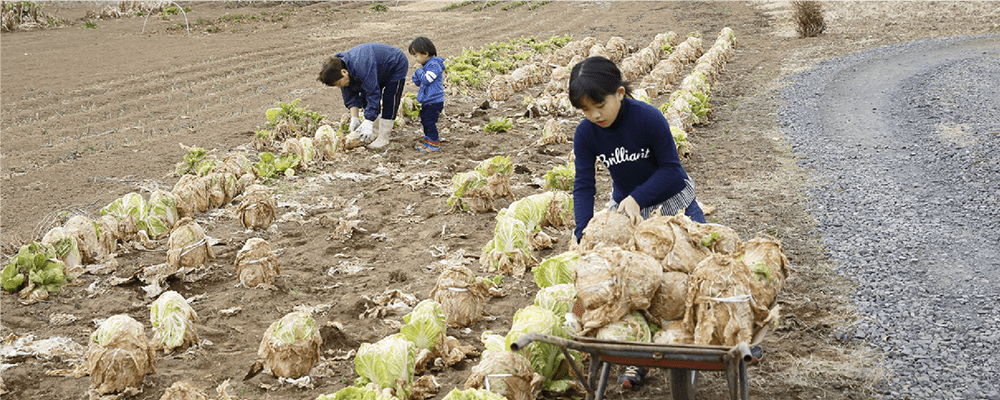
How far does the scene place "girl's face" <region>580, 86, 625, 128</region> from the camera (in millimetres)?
3404

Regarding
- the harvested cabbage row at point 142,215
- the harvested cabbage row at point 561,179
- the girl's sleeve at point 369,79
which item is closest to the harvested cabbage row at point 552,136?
the girl's sleeve at point 369,79

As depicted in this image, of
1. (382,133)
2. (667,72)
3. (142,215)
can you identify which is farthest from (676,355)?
(667,72)

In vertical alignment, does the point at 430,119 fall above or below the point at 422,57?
below

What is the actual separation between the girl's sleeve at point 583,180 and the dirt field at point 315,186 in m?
0.96

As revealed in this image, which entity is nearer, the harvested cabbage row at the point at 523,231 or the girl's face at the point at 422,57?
the harvested cabbage row at the point at 523,231

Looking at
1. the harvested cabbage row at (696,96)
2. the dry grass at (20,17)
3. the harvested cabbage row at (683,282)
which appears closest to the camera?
the harvested cabbage row at (683,282)

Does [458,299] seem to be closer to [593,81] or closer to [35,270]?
[593,81]

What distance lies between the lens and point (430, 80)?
8.88 meters

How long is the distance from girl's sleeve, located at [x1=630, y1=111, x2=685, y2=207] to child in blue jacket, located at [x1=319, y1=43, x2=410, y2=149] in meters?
4.88

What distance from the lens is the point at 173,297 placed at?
4.47 m

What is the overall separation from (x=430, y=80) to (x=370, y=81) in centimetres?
88

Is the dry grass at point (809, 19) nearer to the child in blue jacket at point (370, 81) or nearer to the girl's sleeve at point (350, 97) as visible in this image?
the child in blue jacket at point (370, 81)

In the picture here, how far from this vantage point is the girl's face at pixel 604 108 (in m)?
3.40

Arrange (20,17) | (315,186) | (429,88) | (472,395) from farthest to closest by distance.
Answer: (20,17) < (429,88) < (315,186) < (472,395)
